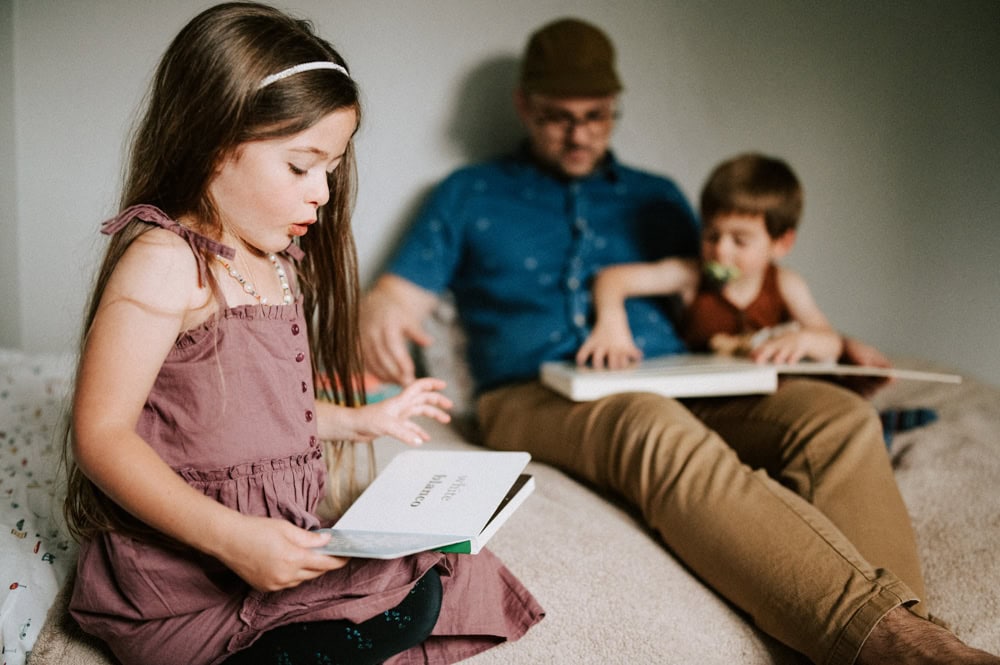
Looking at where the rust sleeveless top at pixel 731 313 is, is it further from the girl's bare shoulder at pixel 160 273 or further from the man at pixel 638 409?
the girl's bare shoulder at pixel 160 273

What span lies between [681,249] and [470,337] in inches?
17.6

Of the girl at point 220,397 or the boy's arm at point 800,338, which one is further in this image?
the boy's arm at point 800,338

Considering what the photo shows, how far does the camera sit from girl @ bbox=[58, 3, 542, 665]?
2.19 ft

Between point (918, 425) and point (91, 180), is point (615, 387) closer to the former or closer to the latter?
point (918, 425)

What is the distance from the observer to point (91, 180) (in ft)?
4.91

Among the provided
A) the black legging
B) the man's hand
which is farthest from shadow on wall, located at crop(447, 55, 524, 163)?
the black legging

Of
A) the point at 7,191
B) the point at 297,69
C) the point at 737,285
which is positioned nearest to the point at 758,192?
the point at 737,285

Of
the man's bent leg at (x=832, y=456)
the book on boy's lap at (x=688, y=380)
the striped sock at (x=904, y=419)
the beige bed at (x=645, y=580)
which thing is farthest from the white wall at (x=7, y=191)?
the striped sock at (x=904, y=419)

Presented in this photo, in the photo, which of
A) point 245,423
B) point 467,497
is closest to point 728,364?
point 467,497

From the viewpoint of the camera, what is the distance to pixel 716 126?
74.3 inches

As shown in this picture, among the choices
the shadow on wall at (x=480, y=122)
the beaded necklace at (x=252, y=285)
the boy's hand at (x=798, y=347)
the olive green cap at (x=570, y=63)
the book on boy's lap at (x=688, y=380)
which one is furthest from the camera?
the shadow on wall at (x=480, y=122)

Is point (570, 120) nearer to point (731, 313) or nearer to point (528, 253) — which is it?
point (528, 253)

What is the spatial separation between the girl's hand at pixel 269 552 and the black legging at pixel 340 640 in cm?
8

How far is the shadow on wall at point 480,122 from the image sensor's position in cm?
171
